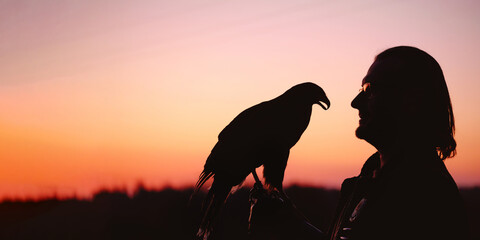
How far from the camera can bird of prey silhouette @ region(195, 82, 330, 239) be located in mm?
2576

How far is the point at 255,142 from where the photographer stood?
8.68 feet

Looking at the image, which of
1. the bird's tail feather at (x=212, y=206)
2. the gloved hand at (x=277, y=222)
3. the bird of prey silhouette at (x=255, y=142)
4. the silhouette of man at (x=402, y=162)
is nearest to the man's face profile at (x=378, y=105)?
the silhouette of man at (x=402, y=162)

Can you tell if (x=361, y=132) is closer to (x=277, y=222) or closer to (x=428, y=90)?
(x=428, y=90)

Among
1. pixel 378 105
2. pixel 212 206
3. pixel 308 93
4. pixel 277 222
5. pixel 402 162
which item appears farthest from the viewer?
pixel 308 93

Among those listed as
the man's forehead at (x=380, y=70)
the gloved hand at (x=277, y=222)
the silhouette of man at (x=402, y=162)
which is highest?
the man's forehead at (x=380, y=70)

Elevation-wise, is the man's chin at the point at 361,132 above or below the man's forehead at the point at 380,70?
below

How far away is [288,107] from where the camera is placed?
9.06ft

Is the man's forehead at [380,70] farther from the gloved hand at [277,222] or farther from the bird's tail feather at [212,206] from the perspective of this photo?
the bird's tail feather at [212,206]

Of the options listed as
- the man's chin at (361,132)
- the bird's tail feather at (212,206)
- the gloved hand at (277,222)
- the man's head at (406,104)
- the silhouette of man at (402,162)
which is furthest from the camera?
the bird's tail feather at (212,206)

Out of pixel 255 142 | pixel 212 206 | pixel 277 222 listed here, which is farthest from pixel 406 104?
pixel 212 206

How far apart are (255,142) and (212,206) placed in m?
0.46

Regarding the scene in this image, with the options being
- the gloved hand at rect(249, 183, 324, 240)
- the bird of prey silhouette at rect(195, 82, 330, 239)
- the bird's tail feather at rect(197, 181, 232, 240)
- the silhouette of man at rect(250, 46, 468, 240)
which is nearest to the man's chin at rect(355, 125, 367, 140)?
the silhouette of man at rect(250, 46, 468, 240)

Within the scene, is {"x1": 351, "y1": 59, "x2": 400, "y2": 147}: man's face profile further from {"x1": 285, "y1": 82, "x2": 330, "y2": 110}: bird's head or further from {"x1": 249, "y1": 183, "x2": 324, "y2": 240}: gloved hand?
{"x1": 285, "y1": 82, "x2": 330, "y2": 110}: bird's head

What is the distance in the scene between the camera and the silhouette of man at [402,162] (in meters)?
1.39
